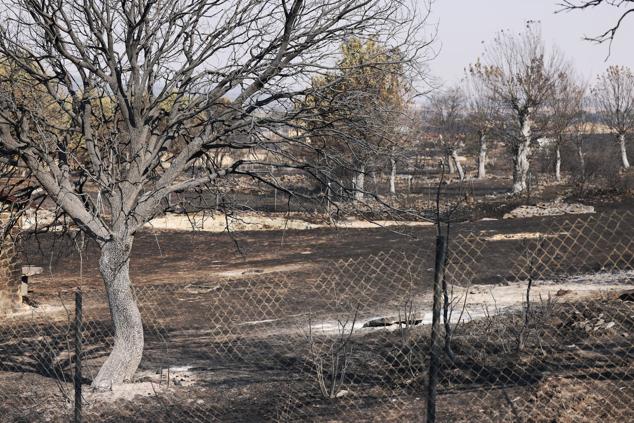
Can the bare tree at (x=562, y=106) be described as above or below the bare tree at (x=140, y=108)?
above

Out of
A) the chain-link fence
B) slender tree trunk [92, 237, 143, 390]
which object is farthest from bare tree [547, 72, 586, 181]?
slender tree trunk [92, 237, 143, 390]

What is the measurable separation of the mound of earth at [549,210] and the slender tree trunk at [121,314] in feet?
70.6

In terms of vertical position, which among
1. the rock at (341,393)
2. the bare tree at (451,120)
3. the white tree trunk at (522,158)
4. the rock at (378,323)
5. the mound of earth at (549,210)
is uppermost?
the bare tree at (451,120)

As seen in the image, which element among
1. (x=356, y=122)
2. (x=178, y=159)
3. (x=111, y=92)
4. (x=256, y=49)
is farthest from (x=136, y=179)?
(x=356, y=122)

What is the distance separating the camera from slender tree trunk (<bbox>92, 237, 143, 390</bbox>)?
25.2 feet

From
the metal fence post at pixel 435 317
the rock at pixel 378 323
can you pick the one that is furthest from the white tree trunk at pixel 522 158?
the metal fence post at pixel 435 317

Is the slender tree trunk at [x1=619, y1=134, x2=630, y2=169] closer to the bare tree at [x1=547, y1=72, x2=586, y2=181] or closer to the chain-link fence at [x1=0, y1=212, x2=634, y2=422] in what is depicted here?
the bare tree at [x1=547, y1=72, x2=586, y2=181]

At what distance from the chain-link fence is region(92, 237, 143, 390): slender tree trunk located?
0.82ft

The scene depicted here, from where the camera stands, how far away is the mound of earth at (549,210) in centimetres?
2749

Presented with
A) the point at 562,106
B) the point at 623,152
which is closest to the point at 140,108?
the point at 562,106

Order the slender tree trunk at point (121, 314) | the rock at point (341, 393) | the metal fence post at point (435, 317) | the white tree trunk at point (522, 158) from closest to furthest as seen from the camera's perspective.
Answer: the metal fence post at point (435, 317)
the rock at point (341, 393)
the slender tree trunk at point (121, 314)
the white tree trunk at point (522, 158)

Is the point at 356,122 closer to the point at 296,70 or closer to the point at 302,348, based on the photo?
the point at 296,70

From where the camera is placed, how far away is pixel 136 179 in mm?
7953

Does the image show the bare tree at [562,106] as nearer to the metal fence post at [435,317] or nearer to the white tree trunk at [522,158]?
the white tree trunk at [522,158]
